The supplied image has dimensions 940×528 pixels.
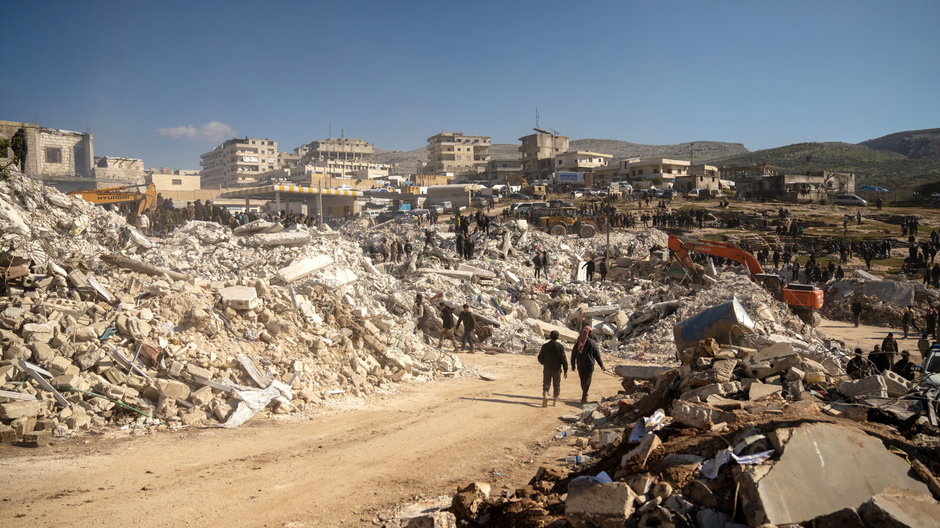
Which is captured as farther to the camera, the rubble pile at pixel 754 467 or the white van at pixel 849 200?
the white van at pixel 849 200

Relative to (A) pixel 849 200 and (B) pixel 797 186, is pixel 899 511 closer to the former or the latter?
(A) pixel 849 200

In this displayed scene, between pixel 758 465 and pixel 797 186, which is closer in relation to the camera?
pixel 758 465

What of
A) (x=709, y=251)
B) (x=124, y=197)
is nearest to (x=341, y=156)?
(x=124, y=197)

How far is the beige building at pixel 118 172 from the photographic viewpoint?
55909 mm

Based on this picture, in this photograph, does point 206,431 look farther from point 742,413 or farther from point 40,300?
point 742,413

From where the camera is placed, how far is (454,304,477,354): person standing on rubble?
1220cm

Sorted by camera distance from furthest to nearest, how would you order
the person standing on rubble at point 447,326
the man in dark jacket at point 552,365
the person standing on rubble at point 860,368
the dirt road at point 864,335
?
the dirt road at point 864,335, the person standing on rubble at point 447,326, the man in dark jacket at point 552,365, the person standing on rubble at point 860,368

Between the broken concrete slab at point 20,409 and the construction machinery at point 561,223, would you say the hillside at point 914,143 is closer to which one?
the construction machinery at point 561,223

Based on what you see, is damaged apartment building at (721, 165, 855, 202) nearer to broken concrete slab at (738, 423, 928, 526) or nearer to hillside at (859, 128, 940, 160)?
broken concrete slab at (738, 423, 928, 526)

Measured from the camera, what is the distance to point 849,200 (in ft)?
142

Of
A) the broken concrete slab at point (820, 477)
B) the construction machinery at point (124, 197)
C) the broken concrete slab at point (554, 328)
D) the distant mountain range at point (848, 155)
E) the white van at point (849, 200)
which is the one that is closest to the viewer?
the broken concrete slab at point (820, 477)

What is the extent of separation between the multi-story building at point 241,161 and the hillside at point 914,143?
115 meters

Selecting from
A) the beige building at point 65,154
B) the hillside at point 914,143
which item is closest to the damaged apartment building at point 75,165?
the beige building at point 65,154

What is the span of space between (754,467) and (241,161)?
96732mm
